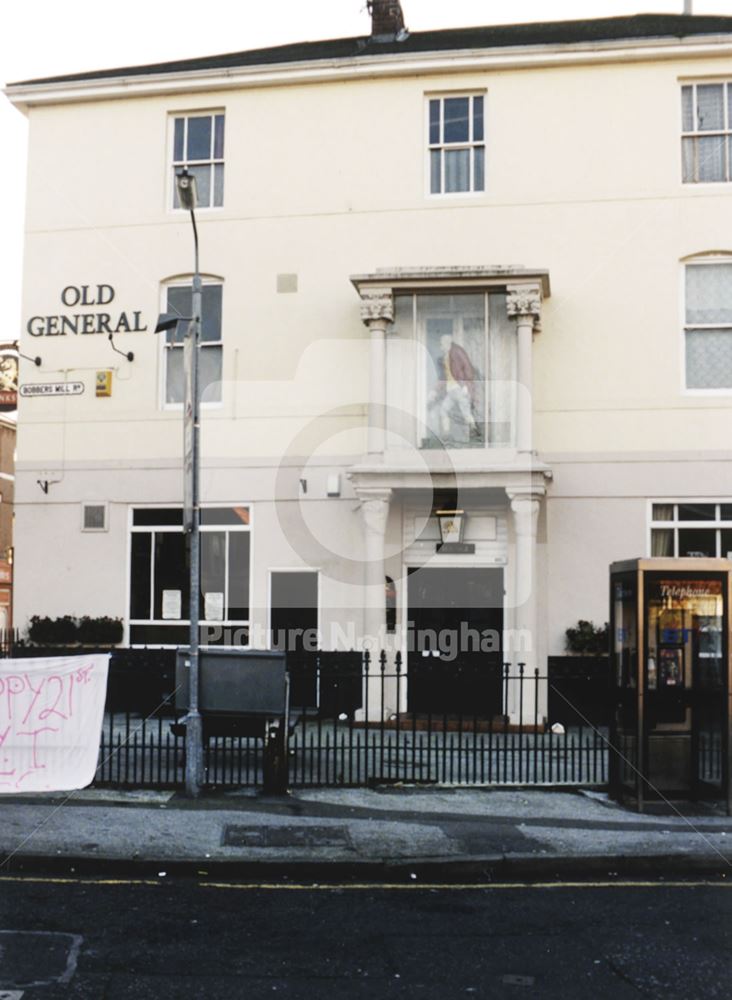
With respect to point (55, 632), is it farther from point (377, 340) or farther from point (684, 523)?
point (684, 523)

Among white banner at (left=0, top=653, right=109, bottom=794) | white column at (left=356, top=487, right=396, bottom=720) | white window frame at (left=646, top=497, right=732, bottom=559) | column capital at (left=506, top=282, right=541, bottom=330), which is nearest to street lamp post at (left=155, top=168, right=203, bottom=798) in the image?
white banner at (left=0, top=653, right=109, bottom=794)

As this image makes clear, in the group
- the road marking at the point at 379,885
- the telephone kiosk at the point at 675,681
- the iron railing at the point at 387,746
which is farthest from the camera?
the iron railing at the point at 387,746

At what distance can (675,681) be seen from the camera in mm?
11594

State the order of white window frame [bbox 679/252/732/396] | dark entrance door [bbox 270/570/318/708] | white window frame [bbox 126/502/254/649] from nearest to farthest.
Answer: white window frame [bbox 679/252/732/396] → dark entrance door [bbox 270/570/318/708] → white window frame [bbox 126/502/254/649]

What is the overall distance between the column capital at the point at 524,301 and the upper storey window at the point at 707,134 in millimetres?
3502

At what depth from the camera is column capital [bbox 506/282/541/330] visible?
17453mm

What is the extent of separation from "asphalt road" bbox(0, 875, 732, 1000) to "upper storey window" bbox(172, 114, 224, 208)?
46.4 ft

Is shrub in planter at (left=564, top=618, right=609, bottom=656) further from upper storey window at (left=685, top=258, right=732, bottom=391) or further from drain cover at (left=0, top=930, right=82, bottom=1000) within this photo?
drain cover at (left=0, top=930, right=82, bottom=1000)

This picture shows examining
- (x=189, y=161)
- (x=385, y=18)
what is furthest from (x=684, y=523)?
(x=385, y=18)

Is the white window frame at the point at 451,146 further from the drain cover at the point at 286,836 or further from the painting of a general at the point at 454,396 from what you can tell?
the drain cover at the point at 286,836

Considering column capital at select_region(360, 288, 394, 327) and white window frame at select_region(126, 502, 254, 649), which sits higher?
column capital at select_region(360, 288, 394, 327)

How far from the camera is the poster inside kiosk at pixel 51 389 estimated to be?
19.5 meters

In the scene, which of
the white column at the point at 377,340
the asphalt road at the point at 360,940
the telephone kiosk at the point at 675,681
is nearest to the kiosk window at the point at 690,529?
the white column at the point at 377,340

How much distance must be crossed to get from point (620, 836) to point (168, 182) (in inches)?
573
